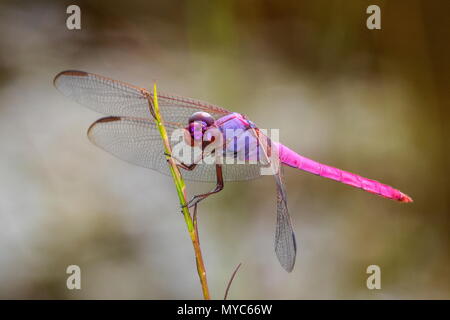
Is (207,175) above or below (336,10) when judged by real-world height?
below

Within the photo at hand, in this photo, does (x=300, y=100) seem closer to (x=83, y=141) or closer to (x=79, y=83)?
(x=83, y=141)

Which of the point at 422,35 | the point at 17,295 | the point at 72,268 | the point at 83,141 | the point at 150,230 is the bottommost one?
the point at 17,295

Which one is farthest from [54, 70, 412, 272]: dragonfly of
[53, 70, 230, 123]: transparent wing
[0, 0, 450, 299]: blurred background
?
[0, 0, 450, 299]: blurred background

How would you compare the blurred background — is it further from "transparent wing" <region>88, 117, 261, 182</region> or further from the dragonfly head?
the dragonfly head

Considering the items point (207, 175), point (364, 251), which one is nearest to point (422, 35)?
point (364, 251)

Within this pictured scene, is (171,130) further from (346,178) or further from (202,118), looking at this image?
(346,178)

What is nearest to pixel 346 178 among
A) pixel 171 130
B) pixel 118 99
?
pixel 171 130
